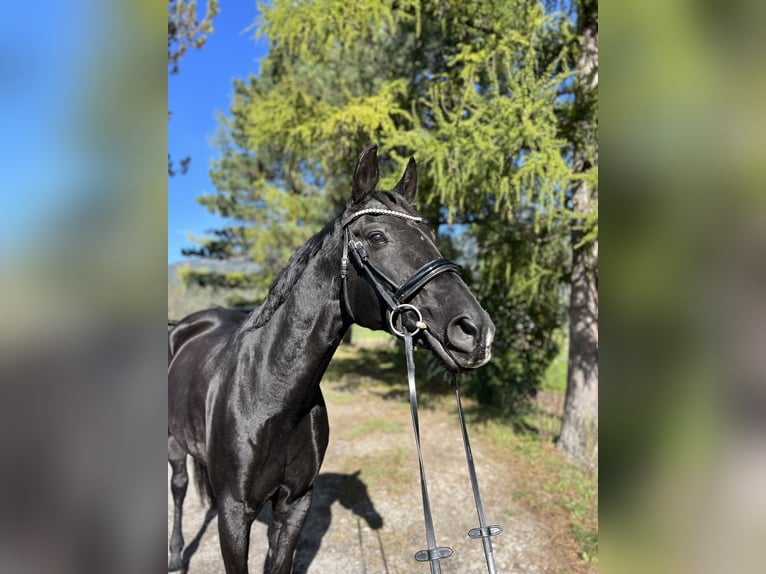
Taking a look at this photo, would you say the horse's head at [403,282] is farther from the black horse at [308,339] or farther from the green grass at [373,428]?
the green grass at [373,428]

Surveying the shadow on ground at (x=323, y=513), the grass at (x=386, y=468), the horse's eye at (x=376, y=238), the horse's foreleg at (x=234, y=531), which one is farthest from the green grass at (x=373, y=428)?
the horse's eye at (x=376, y=238)

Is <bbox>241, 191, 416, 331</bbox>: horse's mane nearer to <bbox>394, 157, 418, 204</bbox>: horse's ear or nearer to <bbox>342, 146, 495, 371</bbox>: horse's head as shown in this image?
<bbox>342, 146, 495, 371</bbox>: horse's head

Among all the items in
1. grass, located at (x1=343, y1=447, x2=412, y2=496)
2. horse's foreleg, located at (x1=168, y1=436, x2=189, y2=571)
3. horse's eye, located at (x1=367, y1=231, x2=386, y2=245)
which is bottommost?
grass, located at (x1=343, y1=447, x2=412, y2=496)

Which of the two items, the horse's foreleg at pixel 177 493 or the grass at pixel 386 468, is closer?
the horse's foreleg at pixel 177 493

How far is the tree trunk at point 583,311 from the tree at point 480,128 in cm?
18

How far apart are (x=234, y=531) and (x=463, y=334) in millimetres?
1415

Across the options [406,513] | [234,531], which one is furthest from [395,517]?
[234,531]

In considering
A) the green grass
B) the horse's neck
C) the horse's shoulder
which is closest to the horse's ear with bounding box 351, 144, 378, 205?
the horse's neck

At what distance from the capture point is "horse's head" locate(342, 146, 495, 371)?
1.41 metres

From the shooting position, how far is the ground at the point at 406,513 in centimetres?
329

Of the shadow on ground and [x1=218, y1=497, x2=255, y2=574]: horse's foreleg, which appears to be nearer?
[x1=218, y1=497, x2=255, y2=574]: horse's foreleg

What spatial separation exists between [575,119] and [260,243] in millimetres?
7329
